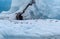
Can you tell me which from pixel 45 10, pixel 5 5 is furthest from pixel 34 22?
pixel 5 5

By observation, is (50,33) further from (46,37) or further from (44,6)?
(44,6)

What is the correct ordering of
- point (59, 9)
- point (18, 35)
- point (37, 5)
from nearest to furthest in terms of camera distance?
point (18, 35) < point (59, 9) < point (37, 5)

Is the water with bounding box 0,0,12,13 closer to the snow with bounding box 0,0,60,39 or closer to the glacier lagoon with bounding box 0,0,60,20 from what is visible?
the snow with bounding box 0,0,60,39

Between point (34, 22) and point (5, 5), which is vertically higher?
point (5, 5)

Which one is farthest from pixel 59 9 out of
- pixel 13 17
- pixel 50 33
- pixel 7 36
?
pixel 7 36

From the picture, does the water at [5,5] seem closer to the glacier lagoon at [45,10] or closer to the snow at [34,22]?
the snow at [34,22]

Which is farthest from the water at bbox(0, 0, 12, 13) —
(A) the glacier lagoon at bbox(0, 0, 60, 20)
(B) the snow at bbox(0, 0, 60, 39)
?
(A) the glacier lagoon at bbox(0, 0, 60, 20)

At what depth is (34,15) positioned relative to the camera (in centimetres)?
136

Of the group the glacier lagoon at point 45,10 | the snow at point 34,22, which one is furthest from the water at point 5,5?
the glacier lagoon at point 45,10

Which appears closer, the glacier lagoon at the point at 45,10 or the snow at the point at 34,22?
the snow at the point at 34,22

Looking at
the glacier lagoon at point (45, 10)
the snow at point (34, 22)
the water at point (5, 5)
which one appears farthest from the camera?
the water at point (5, 5)

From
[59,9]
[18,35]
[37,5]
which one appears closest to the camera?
[18,35]

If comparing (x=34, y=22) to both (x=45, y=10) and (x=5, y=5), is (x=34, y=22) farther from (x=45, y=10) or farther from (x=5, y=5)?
(x=5, y=5)

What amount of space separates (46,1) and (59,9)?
0.16m
